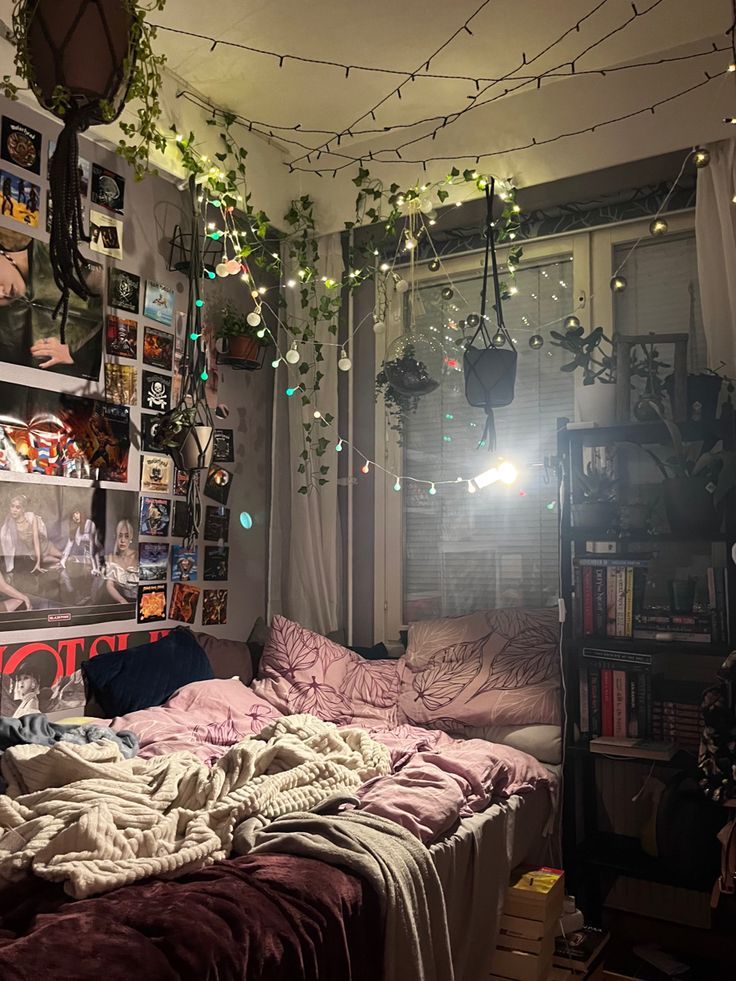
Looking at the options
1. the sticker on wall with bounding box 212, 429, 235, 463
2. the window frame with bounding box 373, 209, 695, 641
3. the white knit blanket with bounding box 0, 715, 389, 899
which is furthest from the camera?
the sticker on wall with bounding box 212, 429, 235, 463

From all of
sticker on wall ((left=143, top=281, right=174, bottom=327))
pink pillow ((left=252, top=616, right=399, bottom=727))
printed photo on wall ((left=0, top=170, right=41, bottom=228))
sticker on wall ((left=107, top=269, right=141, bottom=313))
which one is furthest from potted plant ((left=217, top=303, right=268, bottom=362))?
pink pillow ((left=252, top=616, right=399, bottom=727))

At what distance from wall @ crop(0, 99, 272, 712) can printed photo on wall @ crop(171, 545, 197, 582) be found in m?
0.06

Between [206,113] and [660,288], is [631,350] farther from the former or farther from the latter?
[206,113]

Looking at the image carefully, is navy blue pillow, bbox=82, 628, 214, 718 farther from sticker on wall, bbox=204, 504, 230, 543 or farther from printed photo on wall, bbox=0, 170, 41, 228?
printed photo on wall, bbox=0, 170, 41, 228

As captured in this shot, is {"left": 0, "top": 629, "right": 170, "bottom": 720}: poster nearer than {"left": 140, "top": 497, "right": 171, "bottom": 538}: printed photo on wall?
Yes

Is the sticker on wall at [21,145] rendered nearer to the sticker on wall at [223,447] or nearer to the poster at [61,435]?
the poster at [61,435]

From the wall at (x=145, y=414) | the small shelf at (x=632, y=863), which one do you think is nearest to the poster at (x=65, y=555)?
the wall at (x=145, y=414)

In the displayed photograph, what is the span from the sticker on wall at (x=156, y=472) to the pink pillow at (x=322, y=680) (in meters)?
0.72

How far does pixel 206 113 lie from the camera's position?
3545mm

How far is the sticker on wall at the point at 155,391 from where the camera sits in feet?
11.0

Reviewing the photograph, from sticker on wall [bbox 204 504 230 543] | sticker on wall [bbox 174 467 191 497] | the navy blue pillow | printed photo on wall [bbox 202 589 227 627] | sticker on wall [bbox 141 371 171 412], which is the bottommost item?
the navy blue pillow

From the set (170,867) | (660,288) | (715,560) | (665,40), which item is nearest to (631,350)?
(660,288)

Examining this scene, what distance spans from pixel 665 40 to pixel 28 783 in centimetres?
319

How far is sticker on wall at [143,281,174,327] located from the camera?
339 cm
